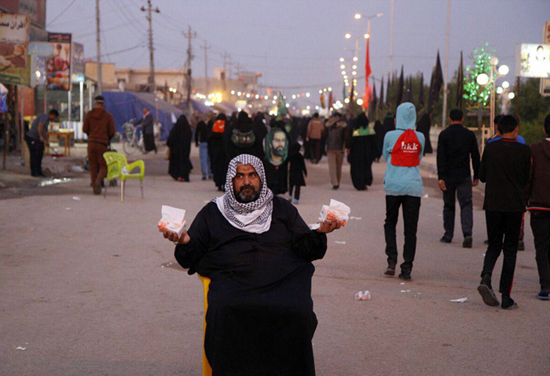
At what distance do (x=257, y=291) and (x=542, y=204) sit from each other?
3.81 m

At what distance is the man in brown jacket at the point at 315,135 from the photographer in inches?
1113

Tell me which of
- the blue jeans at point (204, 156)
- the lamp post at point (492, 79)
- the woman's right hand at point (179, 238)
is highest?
the lamp post at point (492, 79)

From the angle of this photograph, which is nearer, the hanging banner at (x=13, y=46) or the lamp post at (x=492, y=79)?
the hanging banner at (x=13, y=46)

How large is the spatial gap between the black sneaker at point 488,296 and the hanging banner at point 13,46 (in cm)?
1625

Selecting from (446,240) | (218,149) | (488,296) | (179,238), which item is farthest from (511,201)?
(218,149)

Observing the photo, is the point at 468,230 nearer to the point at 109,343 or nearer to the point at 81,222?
the point at 81,222

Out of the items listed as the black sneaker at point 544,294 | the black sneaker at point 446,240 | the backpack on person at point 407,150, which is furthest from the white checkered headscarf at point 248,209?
the black sneaker at point 446,240

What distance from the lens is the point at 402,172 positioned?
329 inches

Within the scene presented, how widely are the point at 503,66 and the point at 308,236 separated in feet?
78.0

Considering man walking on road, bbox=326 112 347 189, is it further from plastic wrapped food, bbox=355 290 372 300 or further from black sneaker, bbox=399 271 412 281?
plastic wrapped food, bbox=355 290 372 300

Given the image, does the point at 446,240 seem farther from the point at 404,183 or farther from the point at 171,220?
the point at 171,220

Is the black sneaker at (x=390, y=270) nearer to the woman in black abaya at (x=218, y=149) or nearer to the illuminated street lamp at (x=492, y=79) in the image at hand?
the woman in black abaya at (x=218, y=149)

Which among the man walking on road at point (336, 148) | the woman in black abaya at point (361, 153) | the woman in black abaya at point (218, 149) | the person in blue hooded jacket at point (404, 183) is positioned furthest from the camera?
the man walking on road at point (336, 148)

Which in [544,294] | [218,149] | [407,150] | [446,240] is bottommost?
[446,240]
